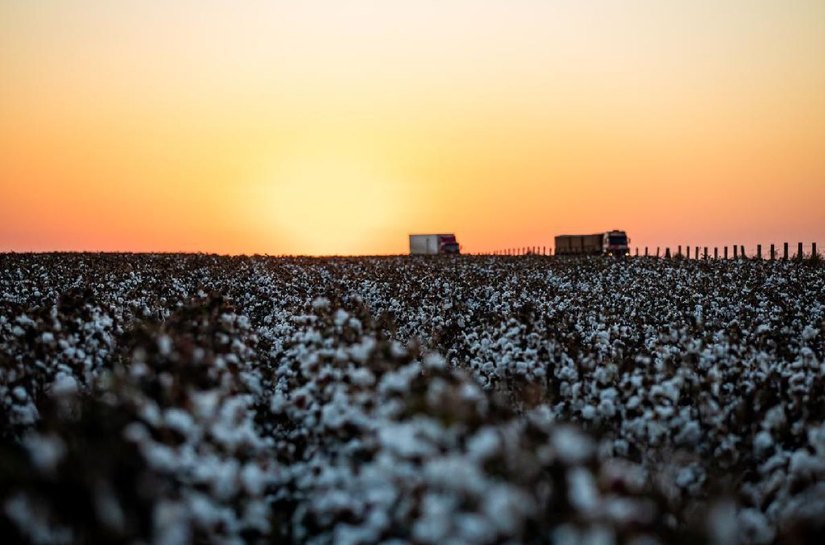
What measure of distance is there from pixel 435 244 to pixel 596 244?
63.0 ft

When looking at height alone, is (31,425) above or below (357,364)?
below

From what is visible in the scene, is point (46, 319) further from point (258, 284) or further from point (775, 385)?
point (258, 284)

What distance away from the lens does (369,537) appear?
6238mm

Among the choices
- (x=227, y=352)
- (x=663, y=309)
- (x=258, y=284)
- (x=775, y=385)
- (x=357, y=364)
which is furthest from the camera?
(x=258, y=284)

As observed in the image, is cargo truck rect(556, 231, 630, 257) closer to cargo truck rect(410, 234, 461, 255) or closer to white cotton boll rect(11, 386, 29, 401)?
cargo truck rect(410, 234, 461, 255)

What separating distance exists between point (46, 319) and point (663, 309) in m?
21.4

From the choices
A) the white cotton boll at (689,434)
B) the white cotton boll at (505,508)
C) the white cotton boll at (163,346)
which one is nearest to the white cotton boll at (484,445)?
the white cotton boll at (505,508)

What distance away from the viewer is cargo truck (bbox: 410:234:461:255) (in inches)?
3538

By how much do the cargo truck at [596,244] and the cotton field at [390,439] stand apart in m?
58.5

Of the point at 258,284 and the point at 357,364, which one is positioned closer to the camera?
the point at 357,364

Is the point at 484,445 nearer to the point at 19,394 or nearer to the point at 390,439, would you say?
the point at 390,439

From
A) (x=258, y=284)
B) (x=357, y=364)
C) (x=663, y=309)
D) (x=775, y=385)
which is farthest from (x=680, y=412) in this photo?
(x=258, y=284)

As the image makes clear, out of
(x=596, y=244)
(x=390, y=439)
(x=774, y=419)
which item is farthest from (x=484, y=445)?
(x=596, y=244)

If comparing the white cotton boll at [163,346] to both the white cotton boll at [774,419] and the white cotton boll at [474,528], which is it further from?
the white cotton boll at [774,419]
